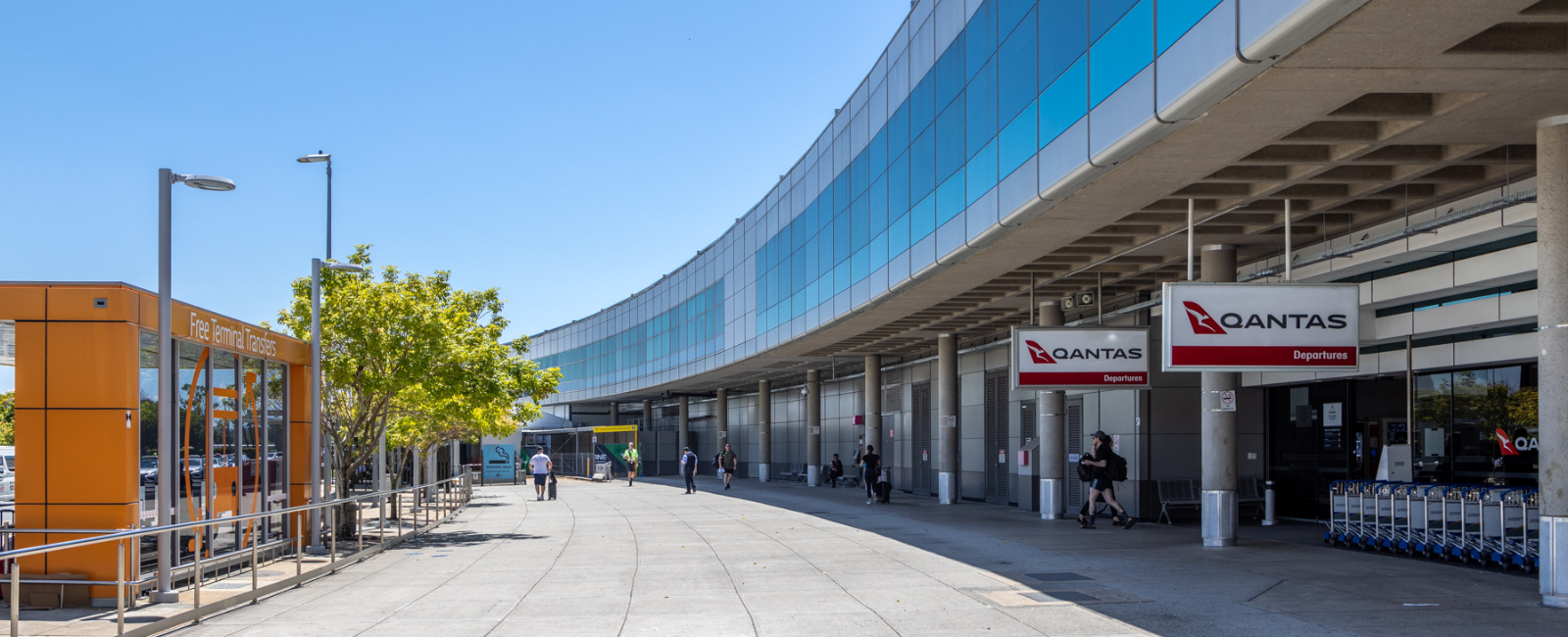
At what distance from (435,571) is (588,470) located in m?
40.1

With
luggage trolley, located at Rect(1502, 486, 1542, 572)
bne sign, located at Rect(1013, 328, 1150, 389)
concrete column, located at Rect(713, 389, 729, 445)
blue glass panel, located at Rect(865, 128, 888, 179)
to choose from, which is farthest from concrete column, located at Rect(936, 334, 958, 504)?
concrete column, located at Rect(713, 389, 729, 445)

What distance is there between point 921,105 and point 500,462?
111 ft

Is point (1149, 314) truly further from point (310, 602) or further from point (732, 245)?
point (732, 245)

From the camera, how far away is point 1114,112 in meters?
13.3

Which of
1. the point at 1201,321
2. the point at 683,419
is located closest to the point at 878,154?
the point at 1201,321

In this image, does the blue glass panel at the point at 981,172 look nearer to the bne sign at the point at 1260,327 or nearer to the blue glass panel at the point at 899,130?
the bne sign at the point at 1260,327

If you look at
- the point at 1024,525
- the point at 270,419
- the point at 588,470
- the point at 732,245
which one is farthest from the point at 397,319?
the point at 588,470

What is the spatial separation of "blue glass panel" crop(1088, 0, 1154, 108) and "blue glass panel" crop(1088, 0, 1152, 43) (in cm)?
9

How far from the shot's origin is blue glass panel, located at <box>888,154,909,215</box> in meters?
24.1

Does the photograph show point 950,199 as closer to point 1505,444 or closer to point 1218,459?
point 1218,459

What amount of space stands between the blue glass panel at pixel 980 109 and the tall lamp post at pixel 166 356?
35.4ft

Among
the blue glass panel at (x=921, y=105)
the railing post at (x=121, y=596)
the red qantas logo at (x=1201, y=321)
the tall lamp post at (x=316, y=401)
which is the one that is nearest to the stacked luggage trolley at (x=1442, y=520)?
the red qantas logo at (x=1201, y=321)

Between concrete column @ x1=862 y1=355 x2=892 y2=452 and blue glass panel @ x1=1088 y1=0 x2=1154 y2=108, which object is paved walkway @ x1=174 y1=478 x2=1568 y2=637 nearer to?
blue glass panel @ x1=1088 y1=0 x2=1154 y2=108

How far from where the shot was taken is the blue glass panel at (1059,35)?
1489cm
